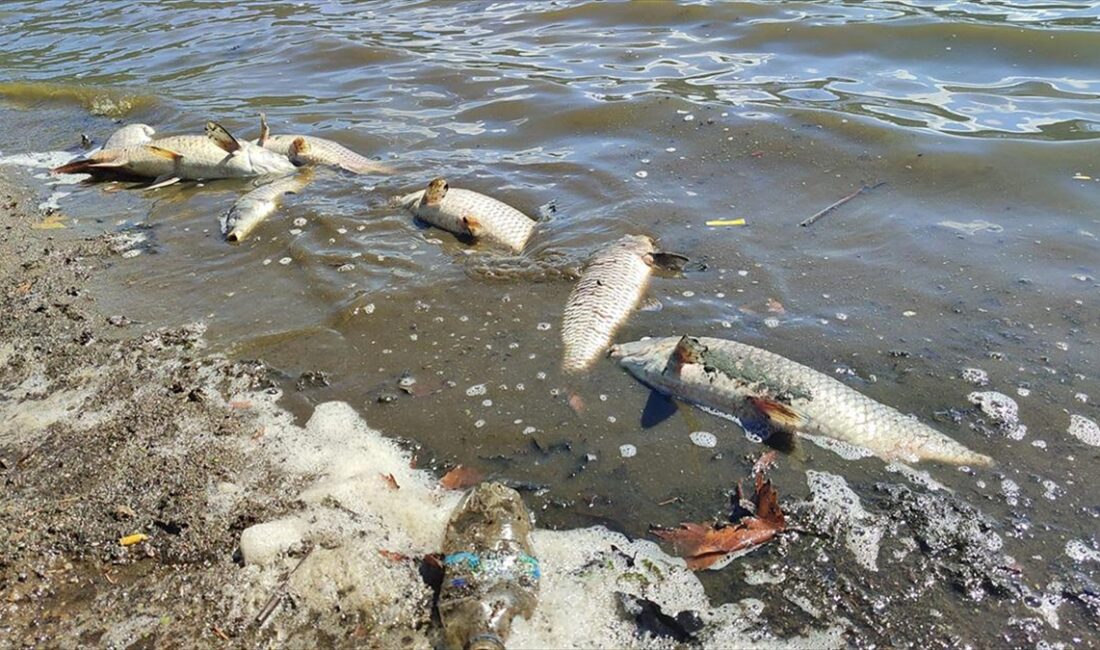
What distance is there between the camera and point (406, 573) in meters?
3.38

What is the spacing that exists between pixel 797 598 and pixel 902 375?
1.86 m

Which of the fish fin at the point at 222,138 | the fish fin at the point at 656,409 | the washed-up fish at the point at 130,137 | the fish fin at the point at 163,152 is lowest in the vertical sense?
the fish fin at the point at 656,409

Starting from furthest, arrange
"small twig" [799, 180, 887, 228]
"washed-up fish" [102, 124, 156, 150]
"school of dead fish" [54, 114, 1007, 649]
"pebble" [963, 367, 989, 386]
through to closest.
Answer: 1. "washed-up fish" [102, 124, 156, 150]
2. "small twig" [799, 180, 887, 228]
3. "pebble" [963, 367, 989, 386]
4. "school of dead fish" [54, 114, 1007, 649]

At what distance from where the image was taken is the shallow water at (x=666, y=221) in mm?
4211

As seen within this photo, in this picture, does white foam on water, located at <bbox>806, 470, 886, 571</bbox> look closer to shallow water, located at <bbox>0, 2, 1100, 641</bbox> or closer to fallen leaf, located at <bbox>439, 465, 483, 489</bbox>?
shallow water, located at <bbox>0, 2, 1100, 641</bbox>

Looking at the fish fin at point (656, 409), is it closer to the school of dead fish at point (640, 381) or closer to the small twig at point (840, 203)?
the school of dead fish at point (640, 381)

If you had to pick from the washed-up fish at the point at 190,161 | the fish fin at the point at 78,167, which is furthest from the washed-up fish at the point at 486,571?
the fish fin at the point at 78,167

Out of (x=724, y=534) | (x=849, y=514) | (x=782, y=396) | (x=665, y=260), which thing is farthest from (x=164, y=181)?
(x=849, y=514)

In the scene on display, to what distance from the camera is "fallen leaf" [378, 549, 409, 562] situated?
3451 millimetres

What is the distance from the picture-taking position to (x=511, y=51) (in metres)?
11.5

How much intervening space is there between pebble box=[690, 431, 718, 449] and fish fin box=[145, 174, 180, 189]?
6116mm

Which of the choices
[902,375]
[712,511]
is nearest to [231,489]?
[712,511]

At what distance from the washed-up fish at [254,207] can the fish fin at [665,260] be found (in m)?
3.34

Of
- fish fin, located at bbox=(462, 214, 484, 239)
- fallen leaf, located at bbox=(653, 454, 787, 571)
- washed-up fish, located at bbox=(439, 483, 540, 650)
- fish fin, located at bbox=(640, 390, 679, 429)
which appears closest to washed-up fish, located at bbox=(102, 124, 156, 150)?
fish fin, located at bbox=(462, 214, 484, 239)
